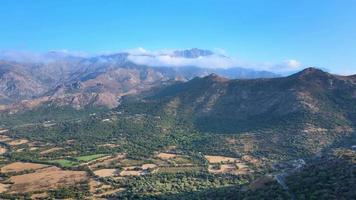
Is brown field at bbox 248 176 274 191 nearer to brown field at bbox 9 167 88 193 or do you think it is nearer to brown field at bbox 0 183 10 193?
brown field at bbox 9 167 88 193

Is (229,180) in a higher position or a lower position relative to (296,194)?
lower

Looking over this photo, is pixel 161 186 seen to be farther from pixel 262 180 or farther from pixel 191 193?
pixel 262 180

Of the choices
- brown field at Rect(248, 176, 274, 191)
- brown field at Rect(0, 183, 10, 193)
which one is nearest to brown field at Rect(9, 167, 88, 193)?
brown field at Rect(0, 183, 10, 193)

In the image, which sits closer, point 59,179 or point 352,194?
point 352,194

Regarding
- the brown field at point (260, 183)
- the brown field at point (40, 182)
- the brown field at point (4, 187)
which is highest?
the brown field at point (260, 183)

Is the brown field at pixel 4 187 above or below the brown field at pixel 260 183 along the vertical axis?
below

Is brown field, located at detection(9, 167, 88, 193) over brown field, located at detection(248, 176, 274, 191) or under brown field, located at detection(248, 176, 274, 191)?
under

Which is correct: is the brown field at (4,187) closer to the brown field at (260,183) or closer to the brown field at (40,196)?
the brown field at (40,196)

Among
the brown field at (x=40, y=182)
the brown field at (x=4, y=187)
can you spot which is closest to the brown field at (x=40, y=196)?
the brown field at (x=40, y=182)

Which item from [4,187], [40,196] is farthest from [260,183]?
[4,187]

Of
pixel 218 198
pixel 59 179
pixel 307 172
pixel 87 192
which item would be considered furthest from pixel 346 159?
pixel 59 179

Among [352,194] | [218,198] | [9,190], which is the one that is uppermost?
[352,194]
